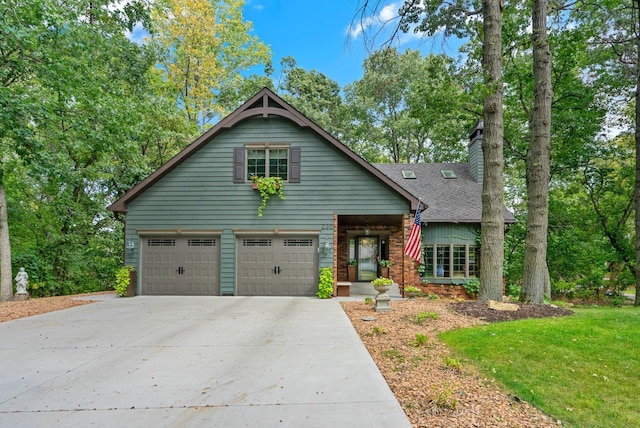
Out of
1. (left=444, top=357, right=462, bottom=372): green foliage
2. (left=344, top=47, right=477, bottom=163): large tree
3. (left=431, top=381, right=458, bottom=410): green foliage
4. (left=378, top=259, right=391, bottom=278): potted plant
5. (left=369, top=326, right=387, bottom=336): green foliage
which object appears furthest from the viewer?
(left=344, top=47, right=477, bottom=163): large tree

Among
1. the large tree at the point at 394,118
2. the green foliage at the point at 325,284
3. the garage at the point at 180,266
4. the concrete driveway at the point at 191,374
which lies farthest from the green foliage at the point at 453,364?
the large tree at the point at 394,118

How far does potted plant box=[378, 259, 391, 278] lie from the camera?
13242 millimetres

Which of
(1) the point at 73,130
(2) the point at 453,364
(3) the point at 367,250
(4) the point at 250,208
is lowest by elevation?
(2) the point at 453,364

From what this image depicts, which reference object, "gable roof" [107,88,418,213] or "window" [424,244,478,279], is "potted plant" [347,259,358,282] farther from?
"gable roof" [107,88,418,213]

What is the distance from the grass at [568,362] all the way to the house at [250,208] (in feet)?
17.1

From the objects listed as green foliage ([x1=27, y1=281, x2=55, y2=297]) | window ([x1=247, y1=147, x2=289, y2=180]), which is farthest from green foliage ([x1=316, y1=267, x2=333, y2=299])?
green foliage ([x1=27, y1=281, x2=55, y2=297])

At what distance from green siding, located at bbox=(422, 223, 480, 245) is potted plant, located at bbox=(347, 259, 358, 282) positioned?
10.6ft

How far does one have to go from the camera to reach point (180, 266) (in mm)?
10648

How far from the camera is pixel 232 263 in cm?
1048

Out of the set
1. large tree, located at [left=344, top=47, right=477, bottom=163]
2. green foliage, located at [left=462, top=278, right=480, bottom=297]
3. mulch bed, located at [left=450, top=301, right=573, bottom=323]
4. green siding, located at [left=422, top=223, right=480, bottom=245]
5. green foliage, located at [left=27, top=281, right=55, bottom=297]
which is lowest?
green foliage, located at [left=27, top=281, right=55, bottom=297]

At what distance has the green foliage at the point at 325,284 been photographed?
9.96 metres

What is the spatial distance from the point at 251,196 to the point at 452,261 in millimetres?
7404

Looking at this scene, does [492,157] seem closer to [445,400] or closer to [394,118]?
[445,400]

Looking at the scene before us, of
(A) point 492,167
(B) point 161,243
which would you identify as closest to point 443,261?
(A) point 492,167
